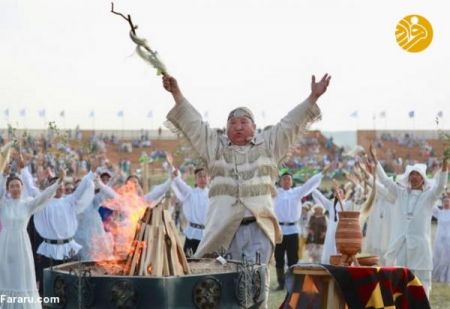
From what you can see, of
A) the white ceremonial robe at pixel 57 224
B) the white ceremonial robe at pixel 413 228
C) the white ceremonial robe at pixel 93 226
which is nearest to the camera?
the white ceremonial robe at pixel 413 228

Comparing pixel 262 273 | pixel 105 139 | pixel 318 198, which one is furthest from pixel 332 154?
pixel 262 273

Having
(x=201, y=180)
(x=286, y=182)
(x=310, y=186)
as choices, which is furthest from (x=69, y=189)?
(x=310, y=186)

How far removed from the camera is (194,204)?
46.4 ft

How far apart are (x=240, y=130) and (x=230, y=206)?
2.08ft

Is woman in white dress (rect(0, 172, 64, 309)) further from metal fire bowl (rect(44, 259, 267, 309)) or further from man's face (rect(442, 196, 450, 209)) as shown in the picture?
man's face (rect(442, 196, 450, 209))

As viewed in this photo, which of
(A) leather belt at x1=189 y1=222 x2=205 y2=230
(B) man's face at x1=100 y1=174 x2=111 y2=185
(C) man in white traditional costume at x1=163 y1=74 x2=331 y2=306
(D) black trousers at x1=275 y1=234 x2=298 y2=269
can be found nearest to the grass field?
(D) black trousers at x1=275 y1=234 x2=298 y2=269

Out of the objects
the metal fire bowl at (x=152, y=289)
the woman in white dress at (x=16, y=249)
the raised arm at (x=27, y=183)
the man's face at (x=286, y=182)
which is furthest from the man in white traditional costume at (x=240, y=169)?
the man's face at (x=286, y=182)

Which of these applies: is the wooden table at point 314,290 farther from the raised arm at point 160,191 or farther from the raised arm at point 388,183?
the raised arm at point 160,191

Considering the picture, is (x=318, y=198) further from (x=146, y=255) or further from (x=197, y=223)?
(x=146, y=255)

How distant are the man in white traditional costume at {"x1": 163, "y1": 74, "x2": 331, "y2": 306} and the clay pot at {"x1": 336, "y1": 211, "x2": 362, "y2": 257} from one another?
1.12 meters

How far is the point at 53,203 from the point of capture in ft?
40.4

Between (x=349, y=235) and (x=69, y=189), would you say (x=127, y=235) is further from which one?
(x=69, y=189)

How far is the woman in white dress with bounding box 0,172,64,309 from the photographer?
1016cm

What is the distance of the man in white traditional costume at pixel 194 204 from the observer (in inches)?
549
